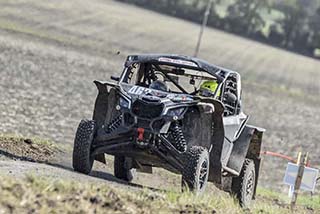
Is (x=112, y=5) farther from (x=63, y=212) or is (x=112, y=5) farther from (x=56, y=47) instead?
(x=63, y=212)

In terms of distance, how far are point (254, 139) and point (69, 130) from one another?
8.63 metres

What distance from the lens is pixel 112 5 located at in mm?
82812

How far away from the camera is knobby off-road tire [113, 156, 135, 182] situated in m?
13.8

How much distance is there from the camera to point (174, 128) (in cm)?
1180

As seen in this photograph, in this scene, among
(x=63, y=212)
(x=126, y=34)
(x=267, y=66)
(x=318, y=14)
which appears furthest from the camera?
(x=318, y=14)

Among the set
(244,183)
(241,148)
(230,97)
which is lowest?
(244,183)

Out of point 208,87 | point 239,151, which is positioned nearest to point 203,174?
point 239,151

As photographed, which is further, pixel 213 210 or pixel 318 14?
pixel 318 14

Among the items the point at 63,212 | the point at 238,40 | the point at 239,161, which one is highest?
the point at 63,212

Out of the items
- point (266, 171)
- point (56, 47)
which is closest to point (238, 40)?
point (56, 47)

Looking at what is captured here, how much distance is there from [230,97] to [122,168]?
2.17 meters

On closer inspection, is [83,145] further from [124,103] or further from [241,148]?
[241,148]

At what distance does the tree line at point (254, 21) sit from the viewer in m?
95.9

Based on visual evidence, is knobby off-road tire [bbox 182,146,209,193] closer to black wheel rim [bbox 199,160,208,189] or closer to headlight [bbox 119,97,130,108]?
black wheel rim [bbox 199,160,208,189]
